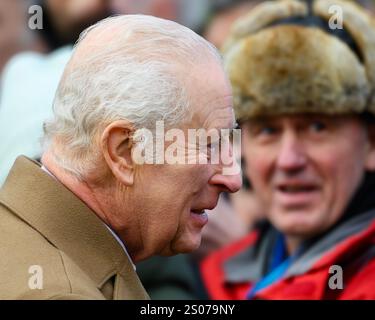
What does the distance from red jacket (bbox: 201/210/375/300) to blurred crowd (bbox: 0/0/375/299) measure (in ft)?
0.53

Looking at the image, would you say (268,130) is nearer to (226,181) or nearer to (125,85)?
(226,181)

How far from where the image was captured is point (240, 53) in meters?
4.27

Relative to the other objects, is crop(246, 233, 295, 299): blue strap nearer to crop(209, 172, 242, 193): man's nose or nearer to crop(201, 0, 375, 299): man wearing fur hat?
crop(201, 0, 375, 299): man wearing fur hat

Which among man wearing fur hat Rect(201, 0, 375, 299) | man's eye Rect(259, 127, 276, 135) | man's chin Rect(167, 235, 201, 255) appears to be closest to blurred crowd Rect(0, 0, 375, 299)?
man wearing fur hat Rect(201, 0, 375, 299)

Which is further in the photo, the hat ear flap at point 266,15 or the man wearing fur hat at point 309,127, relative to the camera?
the hat ear flap at point 266,15

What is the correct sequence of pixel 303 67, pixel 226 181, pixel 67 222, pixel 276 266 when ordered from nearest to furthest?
pixel 67 222 → pixel 226 181 → pixel 303 67 → pixel 276 266

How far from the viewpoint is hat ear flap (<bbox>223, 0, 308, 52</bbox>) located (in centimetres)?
429

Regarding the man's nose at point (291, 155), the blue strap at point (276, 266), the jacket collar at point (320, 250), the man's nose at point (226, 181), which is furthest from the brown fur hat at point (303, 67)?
the man's nose at point (226, 181)

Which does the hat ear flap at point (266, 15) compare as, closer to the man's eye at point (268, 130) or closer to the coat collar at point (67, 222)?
the man's eye at point (268, 130)

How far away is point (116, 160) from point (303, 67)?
163 cm

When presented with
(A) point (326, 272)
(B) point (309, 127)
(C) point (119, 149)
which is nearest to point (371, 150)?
(B) point (309, 127)

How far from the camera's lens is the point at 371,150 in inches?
168

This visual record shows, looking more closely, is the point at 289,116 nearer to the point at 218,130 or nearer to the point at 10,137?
the point at 10,137

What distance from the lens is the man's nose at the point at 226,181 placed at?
281 cm
